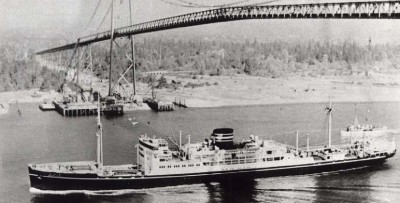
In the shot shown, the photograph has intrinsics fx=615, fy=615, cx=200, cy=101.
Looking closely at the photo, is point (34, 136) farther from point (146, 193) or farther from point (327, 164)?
point (327, 164)

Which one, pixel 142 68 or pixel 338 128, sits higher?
pixel 142 68

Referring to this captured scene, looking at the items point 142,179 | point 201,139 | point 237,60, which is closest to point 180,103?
point 237,60

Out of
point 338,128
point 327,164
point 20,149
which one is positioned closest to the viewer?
point 327,164

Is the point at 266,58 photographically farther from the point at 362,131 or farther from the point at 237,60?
the point at 362,131

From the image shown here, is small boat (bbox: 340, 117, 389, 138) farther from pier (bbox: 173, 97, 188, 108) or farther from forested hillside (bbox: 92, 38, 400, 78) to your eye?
forested hillside (bbox: 92, 38, 400, 78)

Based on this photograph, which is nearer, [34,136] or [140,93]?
[34,136]

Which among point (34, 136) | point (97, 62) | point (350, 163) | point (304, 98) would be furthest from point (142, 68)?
point (350, 163)
